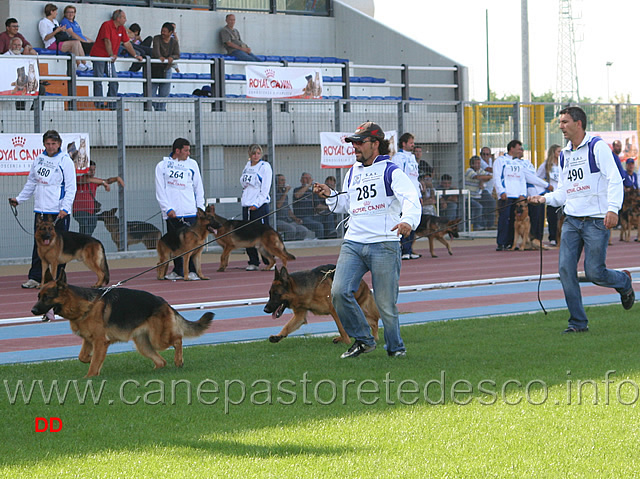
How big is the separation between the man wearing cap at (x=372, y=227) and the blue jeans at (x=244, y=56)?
1881 cm

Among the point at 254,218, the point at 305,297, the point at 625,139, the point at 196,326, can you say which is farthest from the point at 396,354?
the point at 625,139

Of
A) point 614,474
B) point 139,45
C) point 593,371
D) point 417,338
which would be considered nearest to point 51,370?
point 417,338

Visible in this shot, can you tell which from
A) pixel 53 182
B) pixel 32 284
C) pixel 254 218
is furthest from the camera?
pixel 254 218

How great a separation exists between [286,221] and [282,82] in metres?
3.03

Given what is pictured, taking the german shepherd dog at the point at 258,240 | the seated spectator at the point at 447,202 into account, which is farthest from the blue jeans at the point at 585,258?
the seated spectator at the point at 447,202

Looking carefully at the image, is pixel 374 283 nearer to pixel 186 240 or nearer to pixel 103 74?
pixel 186 240

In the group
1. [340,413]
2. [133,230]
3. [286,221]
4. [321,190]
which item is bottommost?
[340,413]

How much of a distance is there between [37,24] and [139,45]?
305 centimetres

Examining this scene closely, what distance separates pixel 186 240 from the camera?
1571cm

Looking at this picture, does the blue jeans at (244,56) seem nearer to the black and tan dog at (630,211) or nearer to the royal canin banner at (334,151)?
the royal canin banner at (334,151)

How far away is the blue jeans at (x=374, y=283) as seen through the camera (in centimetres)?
834

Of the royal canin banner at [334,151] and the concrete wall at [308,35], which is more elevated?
the concrete wall at [308,35]

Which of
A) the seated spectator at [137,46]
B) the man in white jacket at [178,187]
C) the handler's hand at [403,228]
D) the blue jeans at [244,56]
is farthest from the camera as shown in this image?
the blue jeans at [244,56]

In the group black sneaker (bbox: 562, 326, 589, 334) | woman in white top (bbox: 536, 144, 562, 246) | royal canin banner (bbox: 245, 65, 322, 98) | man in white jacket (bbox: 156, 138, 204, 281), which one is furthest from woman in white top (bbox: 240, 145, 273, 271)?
black sneaker (bbox: 562, 326, 589, 334)
